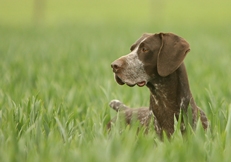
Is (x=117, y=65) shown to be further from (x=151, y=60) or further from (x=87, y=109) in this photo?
(x=87, y=109)

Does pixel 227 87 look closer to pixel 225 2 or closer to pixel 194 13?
pixel 194 13

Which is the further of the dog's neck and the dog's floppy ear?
the dog's neck

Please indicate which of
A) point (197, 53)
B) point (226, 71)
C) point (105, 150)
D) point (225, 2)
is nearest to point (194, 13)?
point (225, 2)

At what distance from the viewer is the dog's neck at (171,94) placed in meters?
4.07

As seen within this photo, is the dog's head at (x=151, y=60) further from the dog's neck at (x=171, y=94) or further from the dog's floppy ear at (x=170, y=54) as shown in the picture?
the dog's neck at (x=171, y=94)

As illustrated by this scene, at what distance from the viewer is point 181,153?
2859 millimetres

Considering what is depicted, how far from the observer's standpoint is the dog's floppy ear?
395 cm

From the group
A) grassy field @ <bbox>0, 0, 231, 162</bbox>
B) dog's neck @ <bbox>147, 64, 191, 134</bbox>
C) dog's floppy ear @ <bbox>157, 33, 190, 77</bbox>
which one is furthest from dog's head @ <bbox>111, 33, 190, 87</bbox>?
grassy field @ <bbox>0, 0, 231, 162</bbox>

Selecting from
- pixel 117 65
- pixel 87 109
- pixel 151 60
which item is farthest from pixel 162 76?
pixel 87 109

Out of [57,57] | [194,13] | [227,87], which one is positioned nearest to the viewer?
[227,87]

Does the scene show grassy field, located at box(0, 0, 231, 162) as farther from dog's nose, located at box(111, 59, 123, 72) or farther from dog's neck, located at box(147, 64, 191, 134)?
dog's nose, located at box(111, 59, 123, 72)

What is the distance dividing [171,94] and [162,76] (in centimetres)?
20

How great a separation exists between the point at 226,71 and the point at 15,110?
14.8ft

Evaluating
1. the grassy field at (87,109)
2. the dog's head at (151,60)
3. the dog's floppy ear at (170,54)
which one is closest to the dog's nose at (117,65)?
the dog's head at (151,60)
